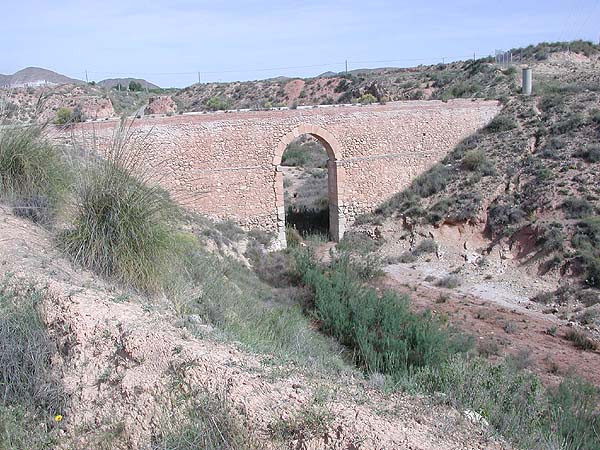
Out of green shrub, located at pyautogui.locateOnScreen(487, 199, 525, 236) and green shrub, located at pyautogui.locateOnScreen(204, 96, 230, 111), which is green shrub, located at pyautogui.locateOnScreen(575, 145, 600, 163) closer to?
green shrub, located at pyautogui.locateOnScreen(487, 199, 525, 236)

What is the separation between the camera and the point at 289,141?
18812mm

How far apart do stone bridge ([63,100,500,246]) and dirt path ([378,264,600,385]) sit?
370 centimetres

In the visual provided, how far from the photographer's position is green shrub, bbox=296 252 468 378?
9.22 m

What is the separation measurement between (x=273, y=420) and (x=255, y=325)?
3681 mm

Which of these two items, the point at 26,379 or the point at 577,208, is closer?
the point at 26,379

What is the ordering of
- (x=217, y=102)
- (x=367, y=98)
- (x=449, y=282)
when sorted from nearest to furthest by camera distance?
(x=449, y=282), (x=367, y=98), (x=217, y=102)

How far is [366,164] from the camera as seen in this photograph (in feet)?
66.3

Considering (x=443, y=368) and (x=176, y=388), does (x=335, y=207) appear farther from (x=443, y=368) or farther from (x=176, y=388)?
(x=176, y=388)

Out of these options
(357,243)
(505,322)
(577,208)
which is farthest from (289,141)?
(577,208)

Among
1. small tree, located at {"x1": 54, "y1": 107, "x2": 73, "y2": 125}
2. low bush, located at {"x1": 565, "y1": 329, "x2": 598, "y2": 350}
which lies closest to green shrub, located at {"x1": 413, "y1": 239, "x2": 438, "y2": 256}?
low bush, located at {"x1": 565, "y1": 329, "x2": 598, "y2": 350}

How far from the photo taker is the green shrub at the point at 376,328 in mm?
9219

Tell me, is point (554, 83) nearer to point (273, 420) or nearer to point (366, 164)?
point (366, 164)

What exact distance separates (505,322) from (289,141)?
896 cm

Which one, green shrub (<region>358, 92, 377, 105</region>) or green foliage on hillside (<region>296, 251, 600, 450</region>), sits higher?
green shrub (<region>358, 92, 377, 105</region>)
